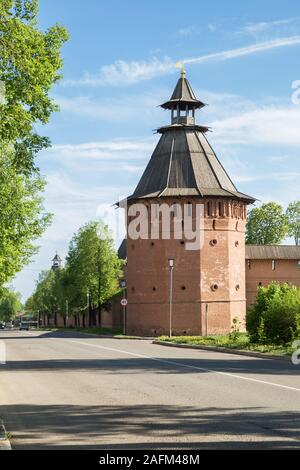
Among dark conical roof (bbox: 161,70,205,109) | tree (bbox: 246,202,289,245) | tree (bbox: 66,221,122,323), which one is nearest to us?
dark conical roof (bbox: 161,70,205,109)

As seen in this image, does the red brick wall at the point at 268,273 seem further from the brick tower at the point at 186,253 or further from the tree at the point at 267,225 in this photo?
the tree at the point at 267,225

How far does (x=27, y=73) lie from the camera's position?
48.9ft

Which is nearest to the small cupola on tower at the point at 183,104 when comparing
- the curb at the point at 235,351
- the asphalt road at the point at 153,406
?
the curb at the point at 235,351

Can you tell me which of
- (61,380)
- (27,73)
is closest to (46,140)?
(27,73)

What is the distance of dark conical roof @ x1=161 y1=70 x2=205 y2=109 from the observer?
55.9 m

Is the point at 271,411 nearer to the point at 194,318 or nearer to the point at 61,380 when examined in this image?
the point at 61,380

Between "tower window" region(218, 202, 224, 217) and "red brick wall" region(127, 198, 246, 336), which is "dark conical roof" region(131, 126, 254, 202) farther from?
"red brick wall" region(127, 198, 246, 336)

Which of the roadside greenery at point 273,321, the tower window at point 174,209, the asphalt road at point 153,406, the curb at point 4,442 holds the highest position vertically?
the tower window at point 174,209

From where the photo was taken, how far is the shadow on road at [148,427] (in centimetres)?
811

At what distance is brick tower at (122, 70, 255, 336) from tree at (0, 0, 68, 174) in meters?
34.0

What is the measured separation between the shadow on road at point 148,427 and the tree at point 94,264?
2250 inches

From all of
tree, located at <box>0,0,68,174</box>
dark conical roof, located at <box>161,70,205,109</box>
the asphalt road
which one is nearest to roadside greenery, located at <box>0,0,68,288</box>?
tree, located at <box>0,0,68,174</box>

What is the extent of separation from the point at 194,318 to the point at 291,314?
81.2 ft

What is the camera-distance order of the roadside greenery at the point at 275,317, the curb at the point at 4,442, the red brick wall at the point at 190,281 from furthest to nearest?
the red brick wall at the point at 190,281
the roadside greenery at the point at 275,317
the curb at the point at 4,442
